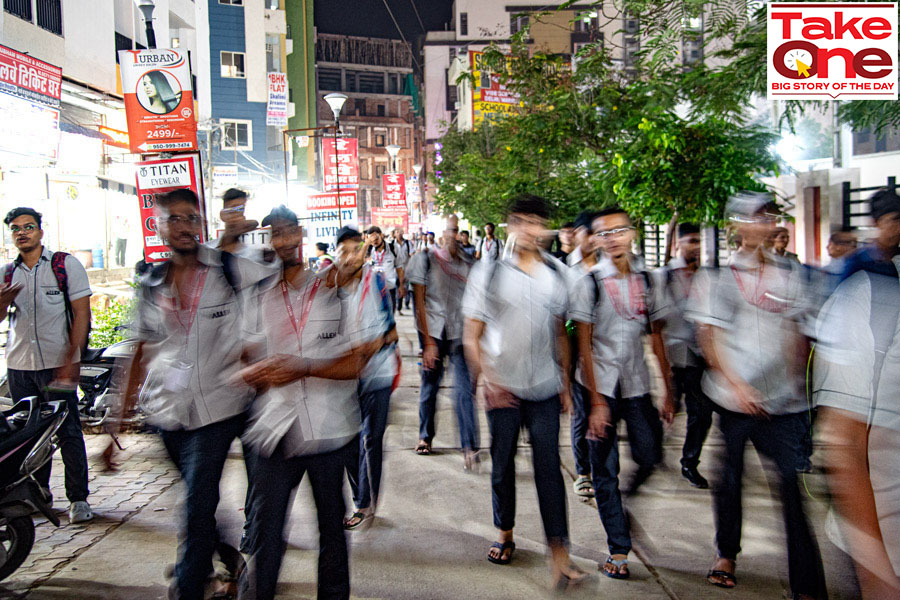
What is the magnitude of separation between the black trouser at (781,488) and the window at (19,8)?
534 inches

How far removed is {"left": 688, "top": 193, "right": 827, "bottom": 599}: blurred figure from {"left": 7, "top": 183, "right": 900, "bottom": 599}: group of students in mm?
10

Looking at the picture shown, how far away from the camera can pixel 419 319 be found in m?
6.76

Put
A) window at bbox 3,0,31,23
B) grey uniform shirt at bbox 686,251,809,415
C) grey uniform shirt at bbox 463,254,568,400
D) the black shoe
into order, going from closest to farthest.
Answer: grey uniform shirt at bbox 686,251,809,415, grey uniform shirt at bbox 463,254,568,400, the black shoe, window at bbox 3,0,31,23

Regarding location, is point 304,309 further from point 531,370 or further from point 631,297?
point 631,297

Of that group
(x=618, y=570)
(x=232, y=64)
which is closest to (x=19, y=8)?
(x=618, y=570)

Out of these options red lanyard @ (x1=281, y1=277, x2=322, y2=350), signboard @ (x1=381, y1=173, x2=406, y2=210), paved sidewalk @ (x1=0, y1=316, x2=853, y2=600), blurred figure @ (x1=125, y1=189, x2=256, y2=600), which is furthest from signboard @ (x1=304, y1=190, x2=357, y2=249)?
signboard @ (x1=381, y1=173, x2=406, y2=210)

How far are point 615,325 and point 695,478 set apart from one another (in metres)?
2.15

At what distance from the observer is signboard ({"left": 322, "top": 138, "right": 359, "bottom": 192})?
64.4 feet

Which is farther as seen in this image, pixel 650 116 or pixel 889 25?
pixel 650 116

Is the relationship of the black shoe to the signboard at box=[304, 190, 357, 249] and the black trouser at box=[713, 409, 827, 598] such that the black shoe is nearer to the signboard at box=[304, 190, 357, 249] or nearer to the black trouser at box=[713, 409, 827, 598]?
the black trouser at box=[713, 409, 827, 598]

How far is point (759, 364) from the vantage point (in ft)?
12.9

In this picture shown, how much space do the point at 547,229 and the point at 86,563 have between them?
10.9 ft

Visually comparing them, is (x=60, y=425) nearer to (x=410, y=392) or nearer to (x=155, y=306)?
(x=155, y=306)

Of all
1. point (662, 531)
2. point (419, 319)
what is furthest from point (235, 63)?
point (662, 531)
